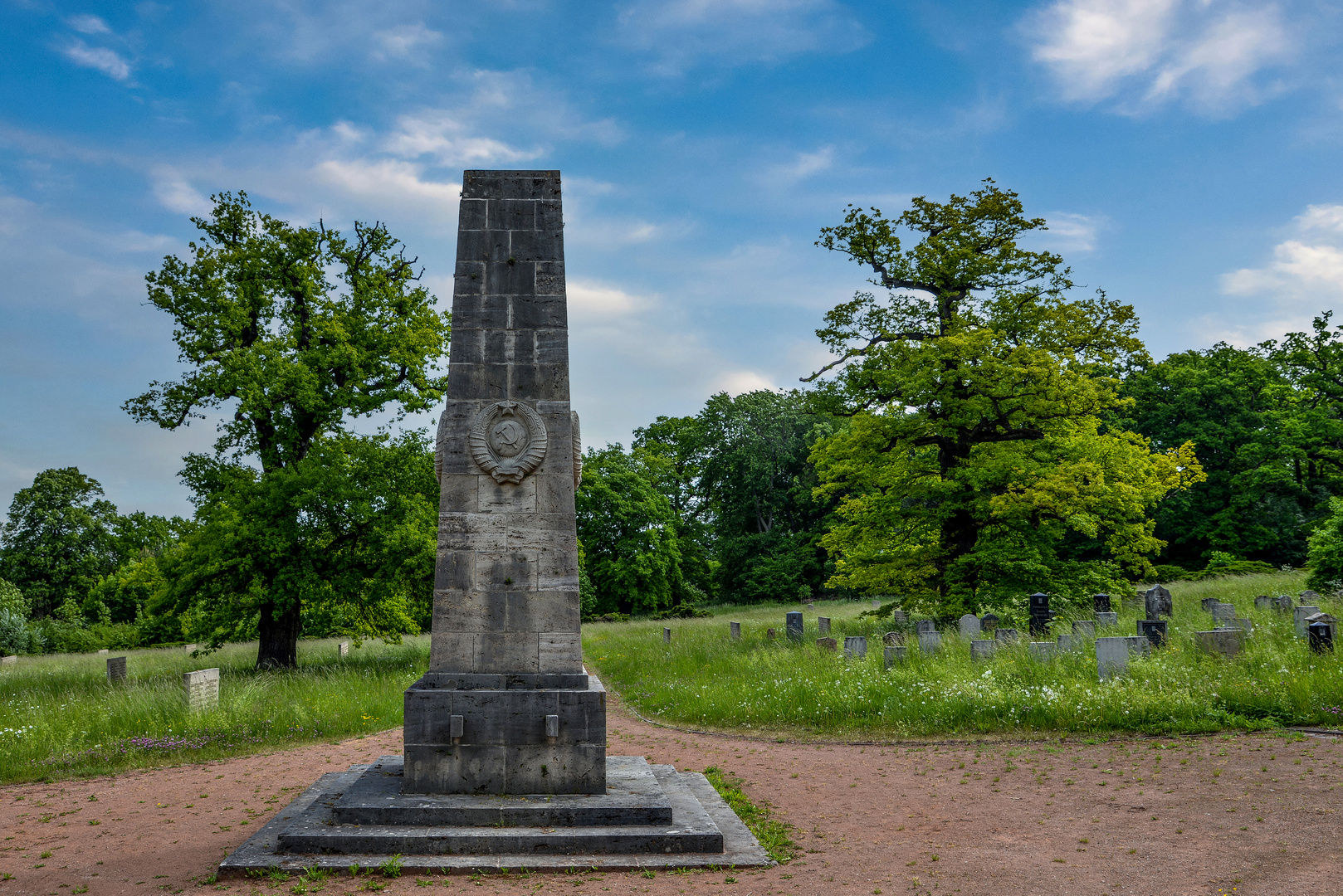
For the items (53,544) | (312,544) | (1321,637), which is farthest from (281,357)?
(53,544)

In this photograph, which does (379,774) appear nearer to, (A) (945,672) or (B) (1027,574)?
(A) (945,672)

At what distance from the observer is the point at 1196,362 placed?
41906 millimetres

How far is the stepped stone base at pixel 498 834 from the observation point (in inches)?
246

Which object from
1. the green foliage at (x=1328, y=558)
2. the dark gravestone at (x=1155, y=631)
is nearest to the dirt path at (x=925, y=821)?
the dark gravestone at (x=1155, y=631)

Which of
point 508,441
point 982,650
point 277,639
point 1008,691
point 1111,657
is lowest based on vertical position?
point 1008,691

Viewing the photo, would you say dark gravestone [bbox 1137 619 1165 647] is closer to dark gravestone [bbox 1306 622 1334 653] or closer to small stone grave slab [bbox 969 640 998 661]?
dark gravestone [bbox 1306 622 1334 653]

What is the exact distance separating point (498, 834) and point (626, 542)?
3719cm

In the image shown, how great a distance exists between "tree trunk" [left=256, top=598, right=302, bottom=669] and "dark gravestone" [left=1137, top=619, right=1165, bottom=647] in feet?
53.1

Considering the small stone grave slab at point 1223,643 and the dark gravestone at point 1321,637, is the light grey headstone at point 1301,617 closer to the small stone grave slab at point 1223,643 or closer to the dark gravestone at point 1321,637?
the dark gravestone at point 1321,637

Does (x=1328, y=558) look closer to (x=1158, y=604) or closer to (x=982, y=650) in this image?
(x=1158, y=604)

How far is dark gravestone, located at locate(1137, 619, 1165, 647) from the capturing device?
12450 millimetres

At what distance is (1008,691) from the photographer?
11.3m

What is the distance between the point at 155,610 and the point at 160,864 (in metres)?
12.0

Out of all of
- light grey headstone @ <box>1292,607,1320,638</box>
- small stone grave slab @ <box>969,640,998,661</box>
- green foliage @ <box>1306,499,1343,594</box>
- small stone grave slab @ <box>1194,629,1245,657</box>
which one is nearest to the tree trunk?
small stone grave slab @ <box>969,640,998,661</box>
